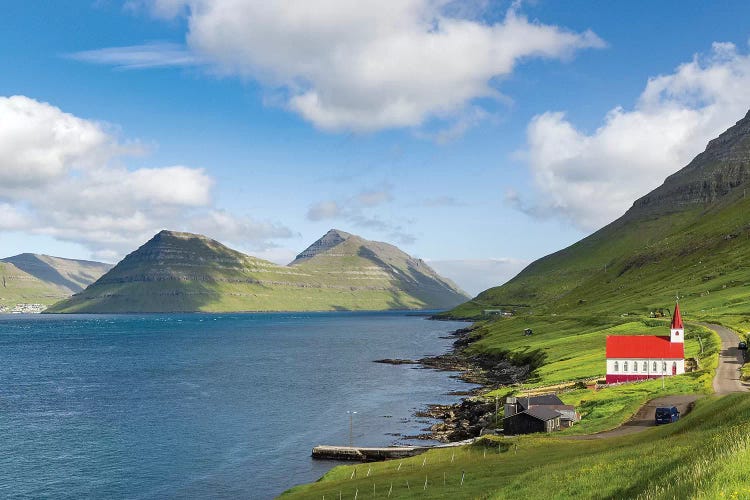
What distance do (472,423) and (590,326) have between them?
103 meters

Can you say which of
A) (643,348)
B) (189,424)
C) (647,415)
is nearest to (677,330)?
(643,348)

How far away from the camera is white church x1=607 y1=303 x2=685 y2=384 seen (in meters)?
113

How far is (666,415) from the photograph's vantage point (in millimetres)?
69562

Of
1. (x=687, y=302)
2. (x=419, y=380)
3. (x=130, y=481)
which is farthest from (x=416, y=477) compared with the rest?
(x=687, y=302)

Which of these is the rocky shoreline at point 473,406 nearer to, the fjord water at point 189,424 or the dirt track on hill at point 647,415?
the fjord water at point 189,424

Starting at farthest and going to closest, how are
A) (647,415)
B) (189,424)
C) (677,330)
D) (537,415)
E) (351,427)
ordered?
(677,330)
(189,424)
(351,427)
(537,415)
(647,415)

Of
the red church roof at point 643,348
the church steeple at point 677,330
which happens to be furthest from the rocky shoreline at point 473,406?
the church steeple at point 677,330

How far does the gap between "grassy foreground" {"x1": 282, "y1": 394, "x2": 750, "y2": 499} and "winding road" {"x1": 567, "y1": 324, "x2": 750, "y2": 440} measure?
5.30 m

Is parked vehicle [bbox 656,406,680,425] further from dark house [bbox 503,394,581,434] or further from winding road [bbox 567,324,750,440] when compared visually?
dark house [bbox 503,394,581,434]

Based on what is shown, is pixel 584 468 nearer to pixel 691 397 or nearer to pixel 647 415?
pixel 647 415

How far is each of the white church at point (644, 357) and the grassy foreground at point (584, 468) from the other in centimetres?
3887

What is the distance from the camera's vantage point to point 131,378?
6757 inches

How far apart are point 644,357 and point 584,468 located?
84.1m

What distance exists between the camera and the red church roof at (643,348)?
114 meters
